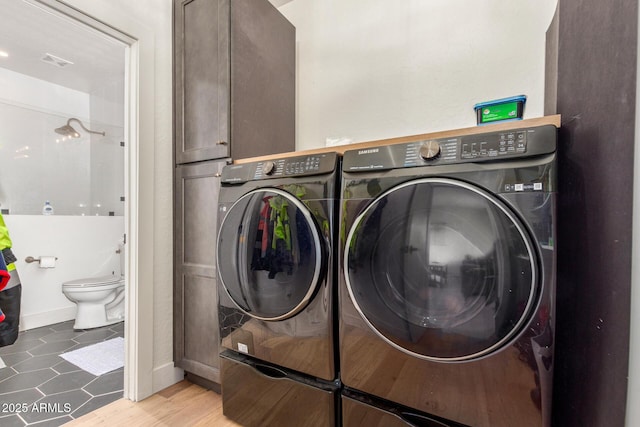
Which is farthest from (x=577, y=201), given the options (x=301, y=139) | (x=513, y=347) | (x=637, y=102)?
(x=301, y=139)

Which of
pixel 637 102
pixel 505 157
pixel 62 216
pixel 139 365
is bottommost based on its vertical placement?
pixel 139 365

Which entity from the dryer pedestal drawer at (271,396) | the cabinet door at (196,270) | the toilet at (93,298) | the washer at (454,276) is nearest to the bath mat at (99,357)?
the toilet at (93,298)

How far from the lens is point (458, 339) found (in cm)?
79

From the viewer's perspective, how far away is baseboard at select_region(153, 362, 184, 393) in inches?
63.7

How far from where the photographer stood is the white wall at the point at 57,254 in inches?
102

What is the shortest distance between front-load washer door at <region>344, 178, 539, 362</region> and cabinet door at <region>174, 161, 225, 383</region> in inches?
35.6

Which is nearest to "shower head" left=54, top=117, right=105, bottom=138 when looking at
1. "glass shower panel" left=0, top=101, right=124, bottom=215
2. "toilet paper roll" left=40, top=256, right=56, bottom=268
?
"glass shower panel" left=0, top=101, right=124, bottom=215

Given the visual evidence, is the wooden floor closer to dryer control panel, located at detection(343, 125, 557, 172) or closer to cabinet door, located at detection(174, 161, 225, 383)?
cabinet door, located at detection(174, 161, 225, 383)

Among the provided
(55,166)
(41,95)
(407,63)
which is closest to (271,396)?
(407,63)

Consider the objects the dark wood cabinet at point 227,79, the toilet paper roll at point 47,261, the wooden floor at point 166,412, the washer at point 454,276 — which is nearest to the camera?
the washer at point 454,276

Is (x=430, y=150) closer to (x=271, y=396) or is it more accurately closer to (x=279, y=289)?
(x=279, y=289)

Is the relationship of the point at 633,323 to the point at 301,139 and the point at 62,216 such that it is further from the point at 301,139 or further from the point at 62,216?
the point at 62,216

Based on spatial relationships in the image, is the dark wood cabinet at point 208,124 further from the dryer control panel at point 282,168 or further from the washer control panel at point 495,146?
the washer control panel at point 495,146

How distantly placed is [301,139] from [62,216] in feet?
8.45
